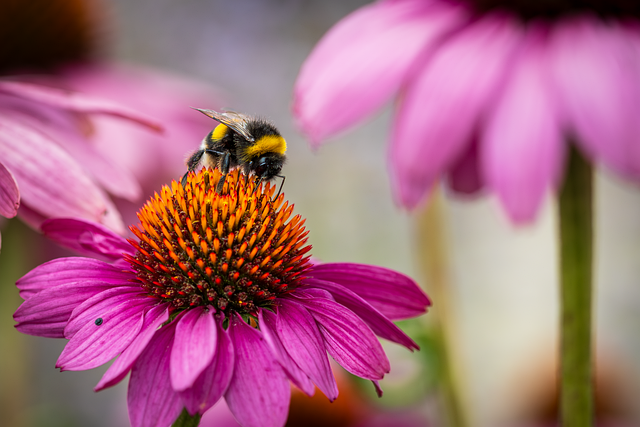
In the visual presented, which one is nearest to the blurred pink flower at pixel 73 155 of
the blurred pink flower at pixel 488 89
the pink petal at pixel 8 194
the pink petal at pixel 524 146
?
the pink petal at pixel 8 194

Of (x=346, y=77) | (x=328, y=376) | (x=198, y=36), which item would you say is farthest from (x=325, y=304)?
(x=198, y=36)

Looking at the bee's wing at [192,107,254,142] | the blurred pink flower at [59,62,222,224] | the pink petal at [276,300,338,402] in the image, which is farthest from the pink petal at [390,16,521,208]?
the blurred pink flower at [59,62,222,224]

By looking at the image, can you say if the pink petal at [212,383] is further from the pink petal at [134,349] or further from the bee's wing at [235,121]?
the bee's wing at [235,121]

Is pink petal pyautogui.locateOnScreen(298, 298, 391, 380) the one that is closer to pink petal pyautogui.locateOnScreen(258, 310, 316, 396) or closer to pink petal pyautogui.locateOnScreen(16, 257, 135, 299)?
pink petal pyautogui.locateOnScreen(258, 310, 316, 396)

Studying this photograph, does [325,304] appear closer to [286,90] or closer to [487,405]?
[487,405]

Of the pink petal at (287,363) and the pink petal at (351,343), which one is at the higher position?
the pink petal at (351,343)

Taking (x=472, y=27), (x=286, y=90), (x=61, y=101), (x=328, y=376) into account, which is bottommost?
(x=328, y=376)

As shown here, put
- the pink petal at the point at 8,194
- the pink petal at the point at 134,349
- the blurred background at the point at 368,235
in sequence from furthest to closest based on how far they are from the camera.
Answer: the blurred background at the point at 368,235 < the pink petal at the point at 8,194 < the pink petal at the point at 134,349
